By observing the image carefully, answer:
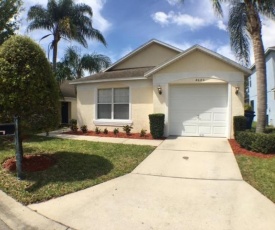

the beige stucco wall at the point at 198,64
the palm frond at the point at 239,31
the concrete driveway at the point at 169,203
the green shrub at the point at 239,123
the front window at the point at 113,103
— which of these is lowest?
the concrete driveway at the point at 169,203

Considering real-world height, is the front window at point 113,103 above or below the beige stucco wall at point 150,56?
below

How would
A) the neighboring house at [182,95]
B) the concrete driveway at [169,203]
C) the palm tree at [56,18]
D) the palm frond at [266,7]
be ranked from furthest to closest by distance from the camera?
the palm tree at [56,18] → the neighboring house at [182,95] → the palm frond at [266,7] → the concrete driveway at [169,203]

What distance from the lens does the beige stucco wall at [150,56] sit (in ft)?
55.5

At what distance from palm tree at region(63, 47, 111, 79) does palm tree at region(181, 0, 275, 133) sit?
13.9 m

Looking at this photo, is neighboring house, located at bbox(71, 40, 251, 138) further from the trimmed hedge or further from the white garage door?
the trimmed hedge

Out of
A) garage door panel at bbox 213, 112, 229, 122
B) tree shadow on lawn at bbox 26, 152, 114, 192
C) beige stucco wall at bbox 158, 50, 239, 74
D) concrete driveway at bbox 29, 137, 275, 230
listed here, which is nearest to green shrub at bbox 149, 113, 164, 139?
beige stucco wall at bbox 158, 50, 239, 74

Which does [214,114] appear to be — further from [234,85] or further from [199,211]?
[199,211]

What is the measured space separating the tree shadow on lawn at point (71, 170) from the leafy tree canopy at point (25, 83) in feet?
4.16

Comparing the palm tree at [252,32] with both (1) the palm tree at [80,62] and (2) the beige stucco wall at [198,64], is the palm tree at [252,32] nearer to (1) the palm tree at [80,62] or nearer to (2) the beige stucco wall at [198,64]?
(2) the beige stucco wall at [198,64]

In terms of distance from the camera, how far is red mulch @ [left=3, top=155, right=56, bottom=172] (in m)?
6.60

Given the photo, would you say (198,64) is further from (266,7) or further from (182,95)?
(266,7)

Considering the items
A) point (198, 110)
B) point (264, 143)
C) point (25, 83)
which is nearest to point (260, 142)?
point (264, 143)

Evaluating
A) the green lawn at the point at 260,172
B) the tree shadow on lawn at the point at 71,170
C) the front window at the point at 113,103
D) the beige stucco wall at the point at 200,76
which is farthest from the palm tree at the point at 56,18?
the green lawn at the point at 260,172

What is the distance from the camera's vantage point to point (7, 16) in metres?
15.4
